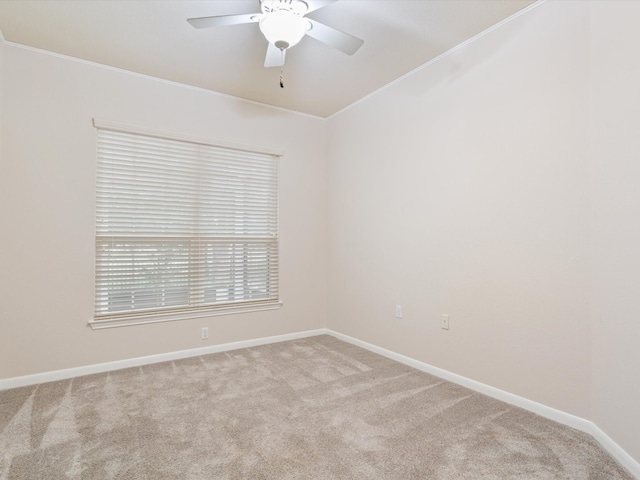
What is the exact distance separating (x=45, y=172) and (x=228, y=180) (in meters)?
1.58

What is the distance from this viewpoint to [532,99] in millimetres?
2281

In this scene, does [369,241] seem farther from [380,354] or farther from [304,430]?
[304,430]

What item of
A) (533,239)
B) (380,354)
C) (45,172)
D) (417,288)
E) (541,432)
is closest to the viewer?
(541,432)

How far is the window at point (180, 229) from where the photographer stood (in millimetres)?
3109

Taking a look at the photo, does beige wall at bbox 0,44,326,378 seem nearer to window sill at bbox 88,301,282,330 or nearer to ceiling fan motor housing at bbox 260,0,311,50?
window sill at bbox 88,301,282,330

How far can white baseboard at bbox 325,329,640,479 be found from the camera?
→ 68.0 inches

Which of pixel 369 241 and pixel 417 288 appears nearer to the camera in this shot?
pixel 417 288

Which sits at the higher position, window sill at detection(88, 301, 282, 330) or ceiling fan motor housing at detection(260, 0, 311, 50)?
ceiling fan motor housing at detection(260, 0, 311, 50)

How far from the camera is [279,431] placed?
6.75ft

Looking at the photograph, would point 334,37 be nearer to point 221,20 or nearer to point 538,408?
point 221,20

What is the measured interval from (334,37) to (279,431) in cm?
249

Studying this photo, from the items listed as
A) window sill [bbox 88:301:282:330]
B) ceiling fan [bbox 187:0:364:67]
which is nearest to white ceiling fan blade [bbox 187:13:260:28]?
A: ceiling fan [bbox 187:0:364:67]

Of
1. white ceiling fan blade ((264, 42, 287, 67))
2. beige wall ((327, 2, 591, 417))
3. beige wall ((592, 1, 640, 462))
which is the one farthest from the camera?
white ceiling fan blade ((264, 42, 287, 67))

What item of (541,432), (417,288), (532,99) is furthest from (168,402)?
(532,99)
